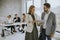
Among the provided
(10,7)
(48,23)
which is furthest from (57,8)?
(10,7)

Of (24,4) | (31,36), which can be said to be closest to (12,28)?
(24,4)

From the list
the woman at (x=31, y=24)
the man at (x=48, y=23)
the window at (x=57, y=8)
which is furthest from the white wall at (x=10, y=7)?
the man at (x=48, y=23)

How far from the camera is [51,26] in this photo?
3.12 m

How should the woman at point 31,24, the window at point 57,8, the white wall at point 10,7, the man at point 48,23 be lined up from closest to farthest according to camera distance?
the man at point 48,23
the woman at point 31,24
the window at point 57,8
the white wall at point 10,7

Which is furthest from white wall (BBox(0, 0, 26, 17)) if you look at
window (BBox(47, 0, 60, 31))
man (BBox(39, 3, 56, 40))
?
man (BBox(39, 3, 56, 40))

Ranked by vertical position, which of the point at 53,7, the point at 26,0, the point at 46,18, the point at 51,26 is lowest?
the point at 51,26

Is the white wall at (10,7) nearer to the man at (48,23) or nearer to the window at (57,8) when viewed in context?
the window at (57,8)

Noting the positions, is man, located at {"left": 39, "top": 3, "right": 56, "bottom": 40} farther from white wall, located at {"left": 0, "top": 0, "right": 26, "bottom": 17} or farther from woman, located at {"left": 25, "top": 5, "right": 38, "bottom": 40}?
white wall, located at {"left": 0, "top": 0, "right": 26, "bottom": 17}

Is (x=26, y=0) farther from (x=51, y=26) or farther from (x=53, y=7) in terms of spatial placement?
(x=51, y=26)

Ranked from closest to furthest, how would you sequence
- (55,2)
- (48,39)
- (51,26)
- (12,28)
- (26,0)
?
1. (51,26)
2. (48,39)
3. (55,2)
4. (12,28)
5. (26,0)

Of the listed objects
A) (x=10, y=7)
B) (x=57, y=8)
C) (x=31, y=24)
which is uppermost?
(x=10, y=7)

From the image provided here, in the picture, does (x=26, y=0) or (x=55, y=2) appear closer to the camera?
(x=55, y=2)

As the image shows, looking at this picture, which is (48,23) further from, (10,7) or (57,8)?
(10,7)

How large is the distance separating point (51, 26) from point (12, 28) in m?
5.46
